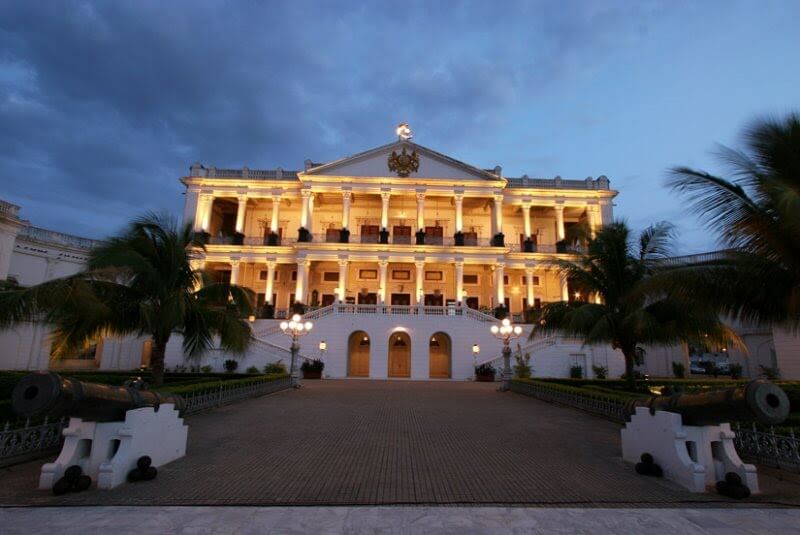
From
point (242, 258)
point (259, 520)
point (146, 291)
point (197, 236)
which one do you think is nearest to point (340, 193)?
point (242, 258)

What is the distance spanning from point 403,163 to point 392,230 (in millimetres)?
6411

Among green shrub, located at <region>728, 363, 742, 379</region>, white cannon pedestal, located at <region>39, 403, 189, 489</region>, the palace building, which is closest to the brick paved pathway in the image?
white cannon pedestal, located at <region>39, 403, 189, 489</region>

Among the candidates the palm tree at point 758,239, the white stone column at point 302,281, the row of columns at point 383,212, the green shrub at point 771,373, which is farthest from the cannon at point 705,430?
the row of columns at point 383,212

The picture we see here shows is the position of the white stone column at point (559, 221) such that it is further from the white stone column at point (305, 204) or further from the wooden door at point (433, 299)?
the white stone column at point (305, 204)

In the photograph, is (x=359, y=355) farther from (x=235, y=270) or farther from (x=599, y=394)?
(x=599, y=394)

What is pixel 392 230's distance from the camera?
3988 centimetres

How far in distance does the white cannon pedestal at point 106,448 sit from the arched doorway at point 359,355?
23325mm

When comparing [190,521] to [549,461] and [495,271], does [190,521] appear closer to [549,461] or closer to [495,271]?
[549,461]

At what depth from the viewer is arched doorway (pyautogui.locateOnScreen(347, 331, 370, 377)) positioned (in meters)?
29.5

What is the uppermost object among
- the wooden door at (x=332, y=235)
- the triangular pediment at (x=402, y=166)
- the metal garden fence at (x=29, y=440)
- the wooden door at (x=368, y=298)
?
the triangular pediment at (x=402, y=166)

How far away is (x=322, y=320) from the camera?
93.0ft

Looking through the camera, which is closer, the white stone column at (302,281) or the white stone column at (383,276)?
the white stone column at (383,276)

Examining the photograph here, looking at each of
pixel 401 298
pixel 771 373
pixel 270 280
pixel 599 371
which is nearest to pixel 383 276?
pixel 401 298

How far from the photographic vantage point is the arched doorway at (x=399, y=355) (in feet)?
96.7
